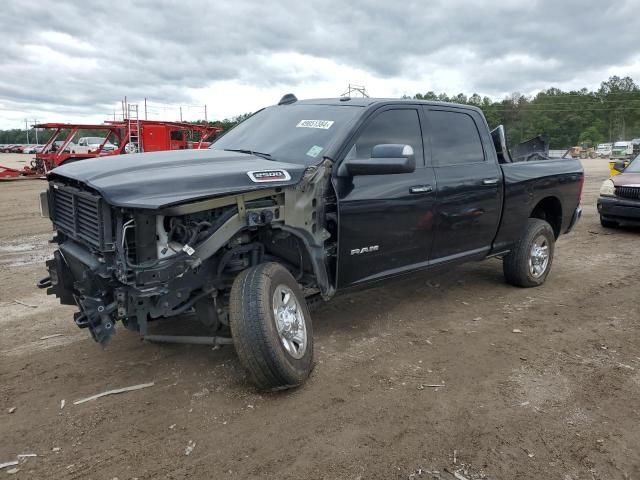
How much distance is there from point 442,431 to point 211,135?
2205 cm

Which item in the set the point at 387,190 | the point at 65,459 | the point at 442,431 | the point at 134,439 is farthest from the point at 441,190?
the point at 65,459

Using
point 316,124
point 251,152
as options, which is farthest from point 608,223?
point 251,152

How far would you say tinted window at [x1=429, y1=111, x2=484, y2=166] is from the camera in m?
4.77

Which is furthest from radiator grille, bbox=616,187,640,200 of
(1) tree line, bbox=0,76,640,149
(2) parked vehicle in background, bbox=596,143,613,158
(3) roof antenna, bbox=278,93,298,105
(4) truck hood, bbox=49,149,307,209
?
(1) tree line, bbox=0,76,640,149

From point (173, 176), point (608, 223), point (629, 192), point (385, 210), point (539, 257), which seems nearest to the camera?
point (173, 176)

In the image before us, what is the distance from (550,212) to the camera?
255 inches

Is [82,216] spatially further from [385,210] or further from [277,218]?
[385,210]

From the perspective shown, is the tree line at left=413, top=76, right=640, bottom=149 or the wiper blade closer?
the wiper blade

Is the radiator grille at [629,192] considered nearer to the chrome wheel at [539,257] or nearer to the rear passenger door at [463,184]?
the chrome wheel at [539,257]

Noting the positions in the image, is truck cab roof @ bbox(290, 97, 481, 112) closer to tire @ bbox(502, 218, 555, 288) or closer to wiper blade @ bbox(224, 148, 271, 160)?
wiper blade @ bbox(224, 148, 271, 160)

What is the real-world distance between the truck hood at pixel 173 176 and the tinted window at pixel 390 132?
→ 65 centimetres

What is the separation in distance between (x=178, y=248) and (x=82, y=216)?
737mm

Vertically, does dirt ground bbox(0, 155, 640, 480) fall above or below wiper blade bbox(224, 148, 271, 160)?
below

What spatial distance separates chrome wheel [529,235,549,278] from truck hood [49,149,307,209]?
11.1 feet
